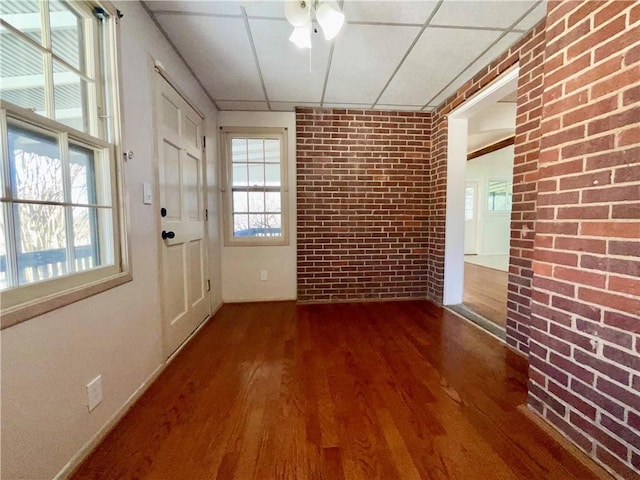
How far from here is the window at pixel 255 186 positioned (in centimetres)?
312

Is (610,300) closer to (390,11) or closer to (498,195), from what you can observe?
(390,11)

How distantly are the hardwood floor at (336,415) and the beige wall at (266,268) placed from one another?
99cm

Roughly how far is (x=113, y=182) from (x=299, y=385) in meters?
1.56

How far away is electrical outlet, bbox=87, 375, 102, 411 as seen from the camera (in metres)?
1.16

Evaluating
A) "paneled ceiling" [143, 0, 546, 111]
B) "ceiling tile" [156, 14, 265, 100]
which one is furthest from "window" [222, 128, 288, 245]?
"ceiling tile" [156, 14, 265, 100]

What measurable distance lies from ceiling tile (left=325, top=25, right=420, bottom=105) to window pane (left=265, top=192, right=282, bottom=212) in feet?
4.08

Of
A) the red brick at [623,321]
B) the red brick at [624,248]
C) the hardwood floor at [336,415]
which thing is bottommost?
the hardwood floor at [336,415]

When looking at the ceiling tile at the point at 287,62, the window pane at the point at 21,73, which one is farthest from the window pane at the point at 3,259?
the ceiling tile at the point at 287,62

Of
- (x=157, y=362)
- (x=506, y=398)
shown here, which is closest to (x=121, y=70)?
(x=157, y=362)

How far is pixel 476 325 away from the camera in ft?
8.16

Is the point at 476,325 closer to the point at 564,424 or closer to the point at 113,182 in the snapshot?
the point at 564,424

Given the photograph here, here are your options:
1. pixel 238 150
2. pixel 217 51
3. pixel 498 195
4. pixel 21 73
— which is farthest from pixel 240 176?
pixel 498 195

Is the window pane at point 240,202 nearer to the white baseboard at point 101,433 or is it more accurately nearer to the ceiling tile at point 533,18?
the white baseboard at point 101,433

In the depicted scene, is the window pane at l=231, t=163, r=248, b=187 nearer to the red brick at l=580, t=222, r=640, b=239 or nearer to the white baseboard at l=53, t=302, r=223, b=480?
the white baseboard at l=53, t=302, r=223, b=480
